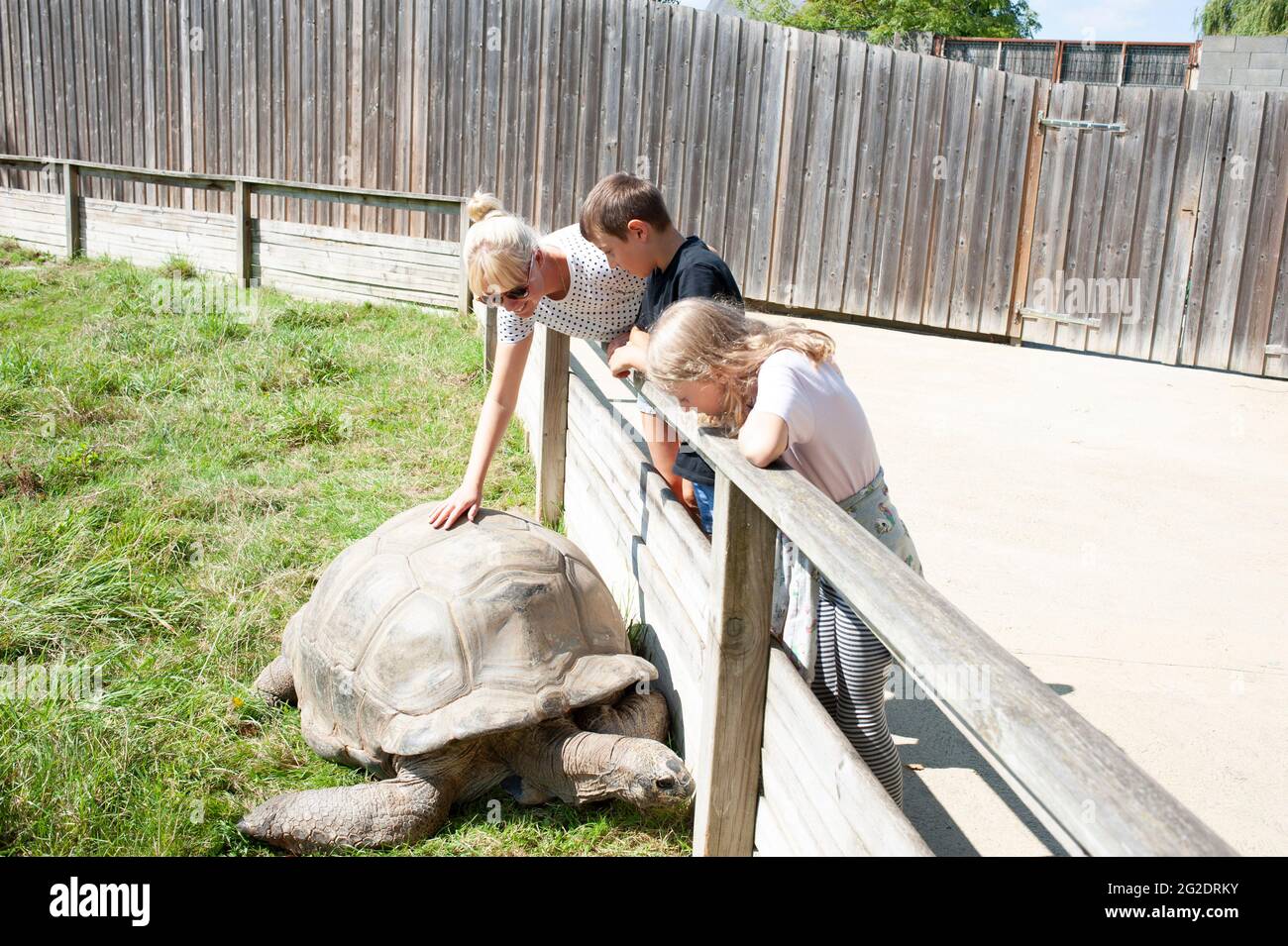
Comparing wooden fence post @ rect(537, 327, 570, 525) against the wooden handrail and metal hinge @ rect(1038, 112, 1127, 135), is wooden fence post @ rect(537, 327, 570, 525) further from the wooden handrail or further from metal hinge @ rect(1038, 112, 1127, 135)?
metal hinge @ rect(1038, 112, 1127, 135)

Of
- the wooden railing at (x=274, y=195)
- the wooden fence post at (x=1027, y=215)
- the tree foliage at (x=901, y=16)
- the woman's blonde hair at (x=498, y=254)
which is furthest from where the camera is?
the tree foliage at (x=901, y=16)

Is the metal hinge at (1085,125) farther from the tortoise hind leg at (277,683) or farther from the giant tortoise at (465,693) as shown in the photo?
the tortoise hind leg at (277,683)

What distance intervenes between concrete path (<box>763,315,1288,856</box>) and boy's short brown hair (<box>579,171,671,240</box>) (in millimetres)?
1974

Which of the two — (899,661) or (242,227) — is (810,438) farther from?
(242,227)

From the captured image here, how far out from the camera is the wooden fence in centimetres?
1038

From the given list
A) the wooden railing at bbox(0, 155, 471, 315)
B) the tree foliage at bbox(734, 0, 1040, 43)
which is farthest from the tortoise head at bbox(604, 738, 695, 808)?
the tree foliage at bbox(734, 0, 1040, 43)

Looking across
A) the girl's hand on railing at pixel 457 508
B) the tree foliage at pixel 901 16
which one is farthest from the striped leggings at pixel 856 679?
the tree foliage at pixel 901 16

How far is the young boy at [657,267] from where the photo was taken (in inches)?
139

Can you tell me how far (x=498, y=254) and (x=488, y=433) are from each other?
0.66m

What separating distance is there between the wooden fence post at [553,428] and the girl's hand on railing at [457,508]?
4.55 feet

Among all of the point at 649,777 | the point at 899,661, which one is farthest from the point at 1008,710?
the point at 649,777

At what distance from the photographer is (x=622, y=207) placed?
3648 mm
